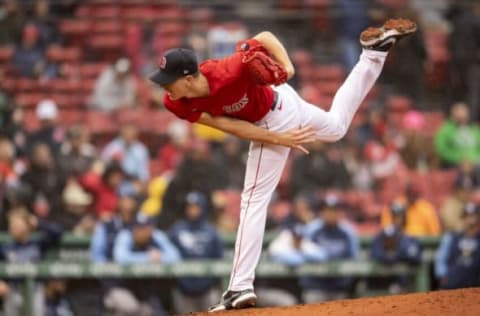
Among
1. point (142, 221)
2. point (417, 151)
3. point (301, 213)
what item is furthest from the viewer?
point (417, 151)

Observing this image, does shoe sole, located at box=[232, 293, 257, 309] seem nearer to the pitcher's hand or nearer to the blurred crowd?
the pitcher's hand

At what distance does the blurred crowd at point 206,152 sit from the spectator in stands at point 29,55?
21 millimetres

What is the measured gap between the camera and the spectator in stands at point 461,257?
41.5 ft

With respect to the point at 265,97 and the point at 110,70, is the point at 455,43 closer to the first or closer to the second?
the point at 110,70

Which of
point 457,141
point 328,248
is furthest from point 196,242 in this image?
point 457,141

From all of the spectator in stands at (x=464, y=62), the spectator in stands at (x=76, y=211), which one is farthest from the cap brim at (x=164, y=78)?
the spectator in stands at (x=464, y=62)

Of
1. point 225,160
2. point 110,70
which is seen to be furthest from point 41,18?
point 225,160

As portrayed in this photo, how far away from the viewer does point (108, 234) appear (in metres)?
12.6

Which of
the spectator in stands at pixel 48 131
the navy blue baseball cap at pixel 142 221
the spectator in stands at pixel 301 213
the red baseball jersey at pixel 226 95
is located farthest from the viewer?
the spectator in stands at pixel 48 131

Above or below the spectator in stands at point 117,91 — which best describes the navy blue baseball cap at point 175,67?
below

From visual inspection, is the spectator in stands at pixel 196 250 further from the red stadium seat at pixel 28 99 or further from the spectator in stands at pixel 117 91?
the red stadium seat at pixel 28 99

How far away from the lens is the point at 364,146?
14656mm

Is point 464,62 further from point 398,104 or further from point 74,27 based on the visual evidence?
point 74,27

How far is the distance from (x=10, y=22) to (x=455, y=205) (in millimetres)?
6046
